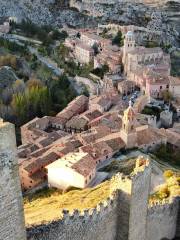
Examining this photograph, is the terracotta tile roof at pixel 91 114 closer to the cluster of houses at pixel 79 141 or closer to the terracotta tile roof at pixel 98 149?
the cluster of houses at pixel 79 141

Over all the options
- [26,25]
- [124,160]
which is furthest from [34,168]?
[26,25]

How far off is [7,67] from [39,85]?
634 cm

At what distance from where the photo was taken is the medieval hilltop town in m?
15.2

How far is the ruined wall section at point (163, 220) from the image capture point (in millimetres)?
18938

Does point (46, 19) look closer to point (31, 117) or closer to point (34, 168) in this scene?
point (31, 117)

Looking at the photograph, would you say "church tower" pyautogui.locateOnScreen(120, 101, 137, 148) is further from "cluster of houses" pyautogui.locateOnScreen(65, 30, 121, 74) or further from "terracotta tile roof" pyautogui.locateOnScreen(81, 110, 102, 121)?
"cluster of houses" pyautogui.locateOnScreen(65, 30, 121, 74)

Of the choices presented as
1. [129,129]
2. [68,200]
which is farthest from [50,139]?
[68,200]

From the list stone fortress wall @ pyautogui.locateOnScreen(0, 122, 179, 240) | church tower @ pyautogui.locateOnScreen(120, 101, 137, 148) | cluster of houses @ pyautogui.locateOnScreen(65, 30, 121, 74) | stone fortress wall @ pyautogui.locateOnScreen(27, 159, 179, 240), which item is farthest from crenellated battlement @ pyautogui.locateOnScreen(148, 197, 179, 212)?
cluster of houses @ pyautogui.locateOnScreen(65, 30, 121, 74)

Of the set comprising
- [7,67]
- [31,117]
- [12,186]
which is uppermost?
[12,186]

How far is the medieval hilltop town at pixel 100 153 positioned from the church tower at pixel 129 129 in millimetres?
83

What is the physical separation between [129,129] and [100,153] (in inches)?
123

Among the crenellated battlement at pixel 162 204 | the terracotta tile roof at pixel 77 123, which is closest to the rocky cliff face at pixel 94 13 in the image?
the terracotta tile roof at pixel 77 123

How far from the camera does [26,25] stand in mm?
74562

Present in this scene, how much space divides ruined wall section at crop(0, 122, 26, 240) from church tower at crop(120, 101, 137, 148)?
77.5ft
